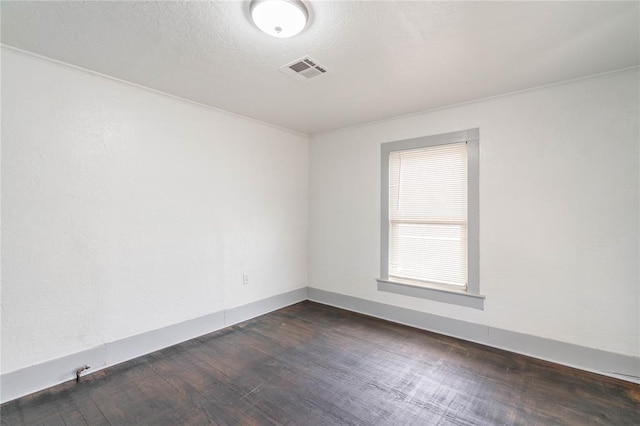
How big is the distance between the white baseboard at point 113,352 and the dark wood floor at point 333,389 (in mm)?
87

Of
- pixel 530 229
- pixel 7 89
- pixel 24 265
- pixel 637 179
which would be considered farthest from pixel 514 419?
pixel 7 89

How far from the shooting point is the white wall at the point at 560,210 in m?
2.46

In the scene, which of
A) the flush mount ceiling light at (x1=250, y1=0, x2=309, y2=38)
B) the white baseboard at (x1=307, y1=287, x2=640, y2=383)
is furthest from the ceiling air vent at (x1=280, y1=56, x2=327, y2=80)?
the white baseboard at (x1=307, y1=287, x2=640, y2=383)

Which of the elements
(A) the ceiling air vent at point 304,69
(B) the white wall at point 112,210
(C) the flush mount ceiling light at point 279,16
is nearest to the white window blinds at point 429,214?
(A) the ceiling air vent at point 304,69

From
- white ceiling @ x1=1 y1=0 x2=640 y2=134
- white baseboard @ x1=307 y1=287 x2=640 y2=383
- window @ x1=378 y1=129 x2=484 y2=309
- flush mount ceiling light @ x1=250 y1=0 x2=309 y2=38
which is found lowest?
white baseboard @ x1=307 y1=287 x2=640 y2=383

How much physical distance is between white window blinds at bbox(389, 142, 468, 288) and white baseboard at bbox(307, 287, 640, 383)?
1.48 ft

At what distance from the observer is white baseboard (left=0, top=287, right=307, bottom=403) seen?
2.18 metres

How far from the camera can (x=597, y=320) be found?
2551 millimetres

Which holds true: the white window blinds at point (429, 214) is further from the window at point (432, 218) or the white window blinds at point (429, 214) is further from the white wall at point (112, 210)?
the white wall at point (112, 210)

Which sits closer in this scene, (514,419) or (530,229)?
(514,419)

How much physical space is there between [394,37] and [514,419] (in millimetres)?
2766

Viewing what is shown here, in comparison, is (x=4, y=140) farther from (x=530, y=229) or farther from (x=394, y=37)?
(x=530, y=229)

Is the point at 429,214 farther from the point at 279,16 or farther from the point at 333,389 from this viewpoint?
the point at 279,16

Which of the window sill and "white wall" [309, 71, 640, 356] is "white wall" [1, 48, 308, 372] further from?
"white wall" [309, 71, 640, 356]
